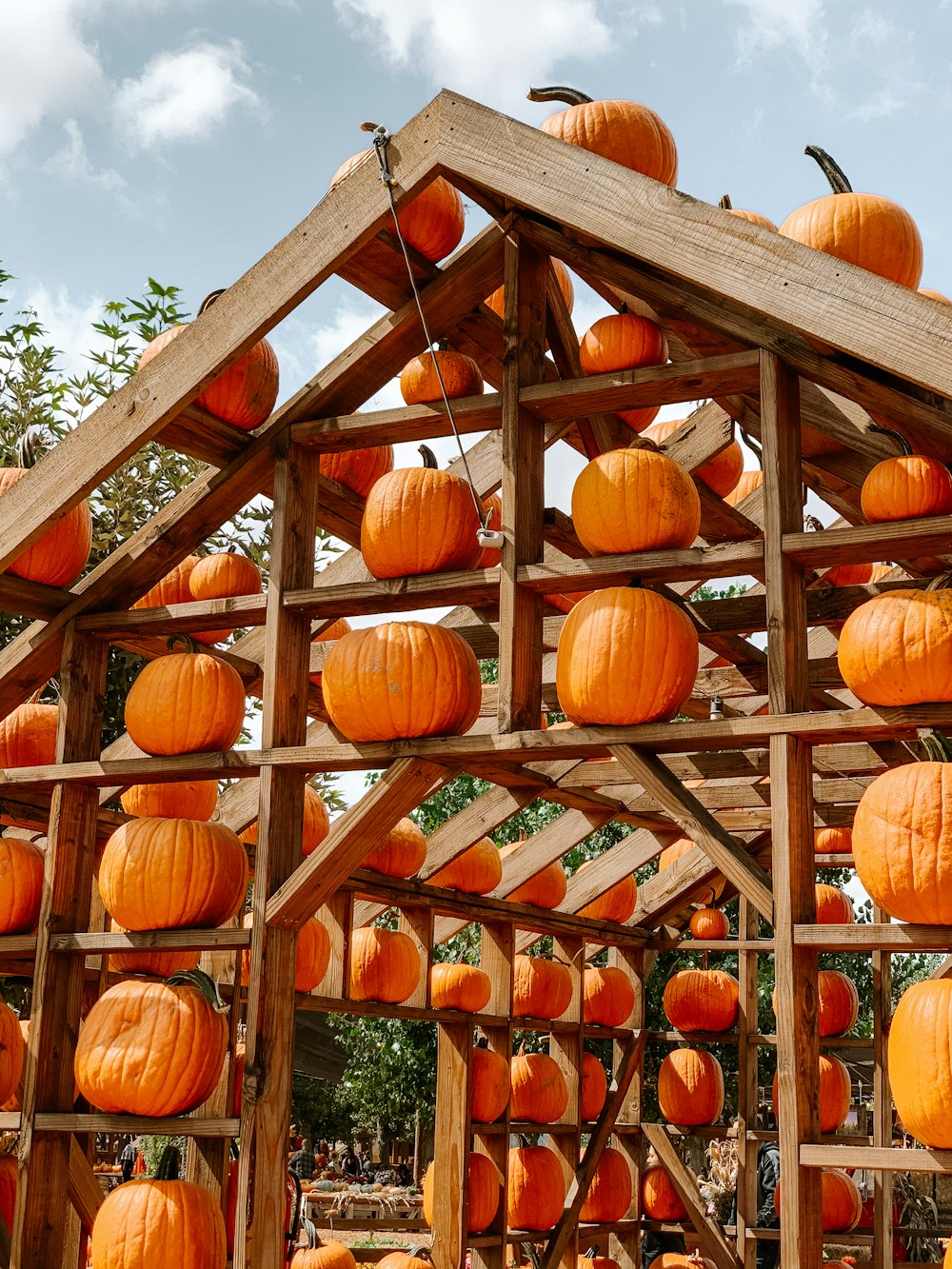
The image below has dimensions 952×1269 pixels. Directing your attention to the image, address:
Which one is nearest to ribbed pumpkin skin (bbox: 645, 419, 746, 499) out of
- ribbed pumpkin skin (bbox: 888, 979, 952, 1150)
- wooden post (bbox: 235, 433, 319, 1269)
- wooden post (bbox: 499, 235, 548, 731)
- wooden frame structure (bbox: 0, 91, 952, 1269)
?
wooden frame structure (bbox: 0, 91, 952, 1269)

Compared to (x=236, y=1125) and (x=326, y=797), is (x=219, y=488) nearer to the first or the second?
(x=236, y=1125)

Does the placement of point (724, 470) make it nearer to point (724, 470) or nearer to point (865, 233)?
point (724, 470)

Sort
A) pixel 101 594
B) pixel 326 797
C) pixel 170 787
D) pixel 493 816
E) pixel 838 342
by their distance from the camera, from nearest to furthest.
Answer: pixel 838 342 → pixel 101 594 → pixel 170 787 → pixel 493 816 → pixel 326 797

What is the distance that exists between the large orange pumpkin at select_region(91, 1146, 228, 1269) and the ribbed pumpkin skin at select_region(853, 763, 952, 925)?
2328 mm

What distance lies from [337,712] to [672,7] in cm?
323

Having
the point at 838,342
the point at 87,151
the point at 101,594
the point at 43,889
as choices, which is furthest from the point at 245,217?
the point at 838,342

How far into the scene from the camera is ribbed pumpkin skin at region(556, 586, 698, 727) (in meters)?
4.30

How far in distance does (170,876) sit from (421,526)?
4.66ft

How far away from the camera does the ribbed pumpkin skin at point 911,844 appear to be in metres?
3.74

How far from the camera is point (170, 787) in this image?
5.73 metres

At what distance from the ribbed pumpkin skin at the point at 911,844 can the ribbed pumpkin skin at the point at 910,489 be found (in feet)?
2.71

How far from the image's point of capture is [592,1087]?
1030cm

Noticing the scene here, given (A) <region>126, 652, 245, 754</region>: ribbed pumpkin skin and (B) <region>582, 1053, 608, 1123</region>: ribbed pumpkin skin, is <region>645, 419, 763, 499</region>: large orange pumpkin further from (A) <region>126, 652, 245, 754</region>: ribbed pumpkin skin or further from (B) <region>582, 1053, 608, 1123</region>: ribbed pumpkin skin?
(B) <region>582, 1053, 608, 1123</region>: ribbed pumpkin skin

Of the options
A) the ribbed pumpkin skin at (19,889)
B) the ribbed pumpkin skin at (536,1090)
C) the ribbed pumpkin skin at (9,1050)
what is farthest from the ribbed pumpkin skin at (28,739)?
the ribbed pumpkin skin at (536,1090)
